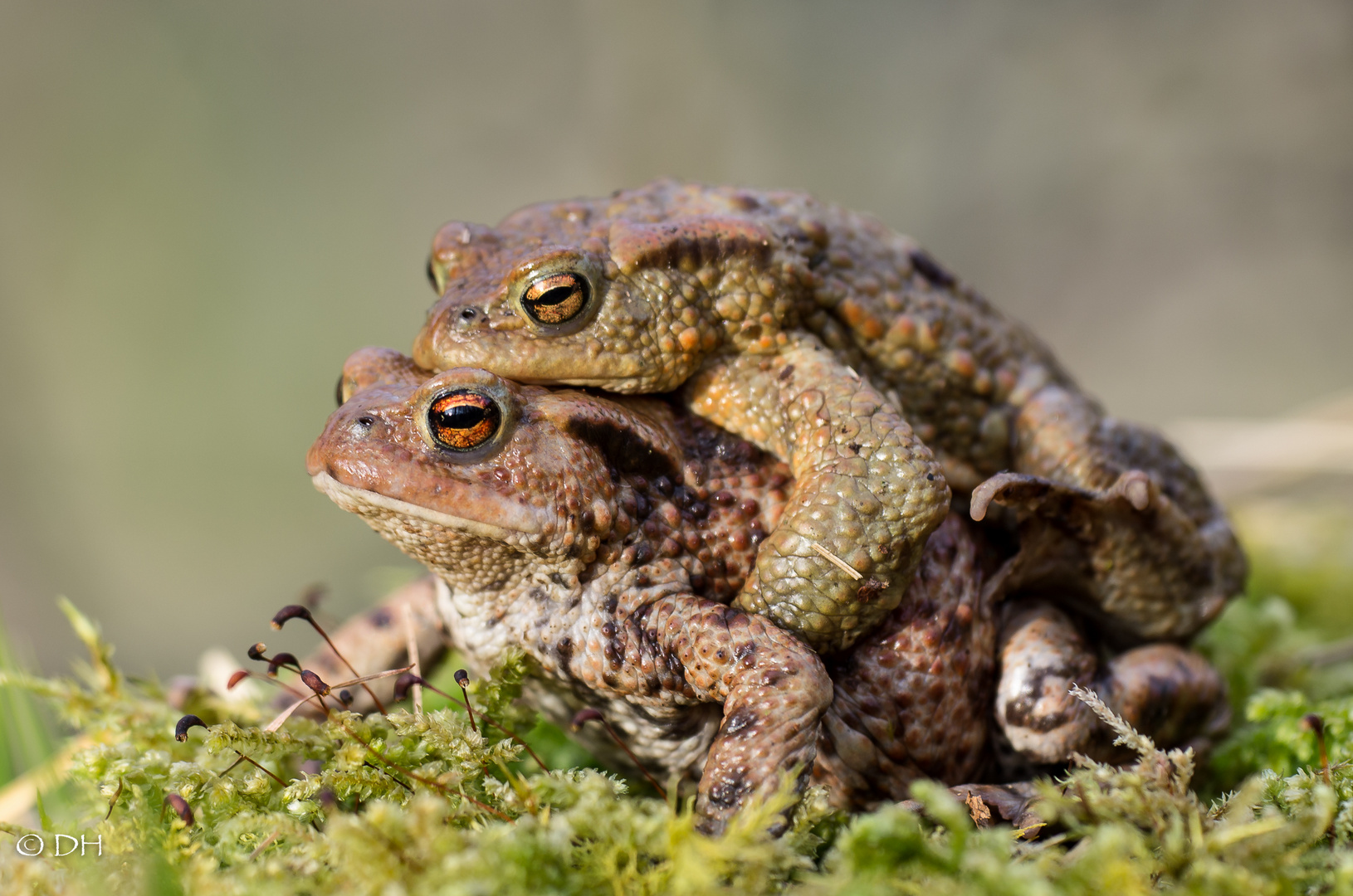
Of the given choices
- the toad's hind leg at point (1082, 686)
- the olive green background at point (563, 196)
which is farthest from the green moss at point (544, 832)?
the olive green background at point (563, 196)

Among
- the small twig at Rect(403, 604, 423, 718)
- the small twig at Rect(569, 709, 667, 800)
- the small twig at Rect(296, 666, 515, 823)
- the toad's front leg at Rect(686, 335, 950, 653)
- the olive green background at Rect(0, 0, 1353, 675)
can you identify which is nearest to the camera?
the small twig at Rect(296, 666, 515, 823)

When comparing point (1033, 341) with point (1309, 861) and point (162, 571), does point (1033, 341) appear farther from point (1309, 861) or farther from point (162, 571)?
point (162, 571)

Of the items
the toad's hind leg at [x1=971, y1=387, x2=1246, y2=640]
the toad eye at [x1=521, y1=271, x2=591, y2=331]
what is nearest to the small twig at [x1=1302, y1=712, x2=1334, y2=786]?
the toad's hind leg at [x1=971, y1=387, x2=1246, y2=640]

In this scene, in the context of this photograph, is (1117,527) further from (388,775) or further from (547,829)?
(388,775)

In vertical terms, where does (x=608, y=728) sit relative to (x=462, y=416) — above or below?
below

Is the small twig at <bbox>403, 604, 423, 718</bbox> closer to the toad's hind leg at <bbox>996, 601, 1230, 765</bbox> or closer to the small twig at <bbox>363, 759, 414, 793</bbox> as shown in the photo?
the small twig at <bbox>363, 759, 414, 793</bbox>

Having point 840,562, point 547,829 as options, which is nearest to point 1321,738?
point 840,562

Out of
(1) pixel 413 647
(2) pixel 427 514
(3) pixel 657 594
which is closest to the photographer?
(2) pixel 427 514
